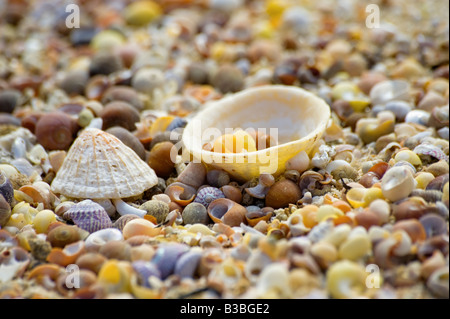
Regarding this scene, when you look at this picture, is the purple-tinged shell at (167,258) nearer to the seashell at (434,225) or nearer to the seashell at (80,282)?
the seashell at (80,282)

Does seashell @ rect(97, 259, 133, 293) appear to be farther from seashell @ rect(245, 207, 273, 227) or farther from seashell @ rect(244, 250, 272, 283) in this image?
seashell @ rect(245, 207, 273, 227)

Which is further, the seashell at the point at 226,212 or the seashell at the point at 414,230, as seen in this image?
the seashell at the point at 226,212

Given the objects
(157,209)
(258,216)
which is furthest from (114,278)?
(258,216)

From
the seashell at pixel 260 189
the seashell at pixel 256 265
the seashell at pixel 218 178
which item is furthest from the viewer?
the seashell at pixel 218 178

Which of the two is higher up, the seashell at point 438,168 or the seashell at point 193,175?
the seashell at point 438,168

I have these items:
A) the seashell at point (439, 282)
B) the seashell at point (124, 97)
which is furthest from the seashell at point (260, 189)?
the seashell at point (124, 97)

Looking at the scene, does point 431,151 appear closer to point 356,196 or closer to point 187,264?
point 356,196

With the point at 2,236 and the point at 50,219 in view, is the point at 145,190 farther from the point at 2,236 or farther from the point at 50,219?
the point at 2,236
